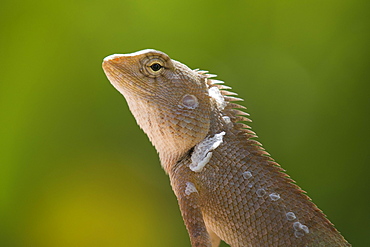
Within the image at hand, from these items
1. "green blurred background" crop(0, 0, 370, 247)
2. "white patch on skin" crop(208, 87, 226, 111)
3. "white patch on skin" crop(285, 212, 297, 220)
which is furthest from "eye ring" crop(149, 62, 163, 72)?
"green blurred background" crop(0, 0, 370, 247)

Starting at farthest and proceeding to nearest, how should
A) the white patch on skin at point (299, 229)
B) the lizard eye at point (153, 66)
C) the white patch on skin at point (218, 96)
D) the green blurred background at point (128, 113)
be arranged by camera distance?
the green blurred background at point (128, 113) → the white patch on skin at point (218, 96) → the lizard eye at point (153, 66) → the white patch on skin at point (299, 229)

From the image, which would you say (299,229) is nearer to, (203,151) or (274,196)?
(274,196)

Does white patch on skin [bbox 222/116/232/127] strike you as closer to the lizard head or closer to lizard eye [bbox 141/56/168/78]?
the lizard head

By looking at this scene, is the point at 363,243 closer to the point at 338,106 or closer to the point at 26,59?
the point at 338,106

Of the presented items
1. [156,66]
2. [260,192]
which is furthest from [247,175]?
[156,66]

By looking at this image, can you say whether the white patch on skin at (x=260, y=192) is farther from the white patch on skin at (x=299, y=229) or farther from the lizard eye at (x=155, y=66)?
the lizard eye at (x=155, y=66)

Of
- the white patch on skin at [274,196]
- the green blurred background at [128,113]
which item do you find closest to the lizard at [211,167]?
the white patch on skin at [274,196]

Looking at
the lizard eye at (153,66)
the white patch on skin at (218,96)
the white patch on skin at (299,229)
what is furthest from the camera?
the white patch on skin at (218,96)
